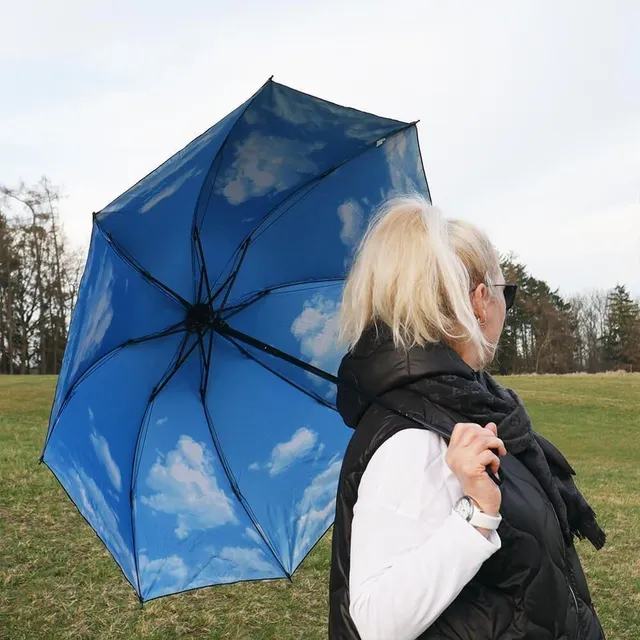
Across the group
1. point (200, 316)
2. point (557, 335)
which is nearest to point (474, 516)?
point (200, 316)

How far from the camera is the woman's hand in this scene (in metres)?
1.38

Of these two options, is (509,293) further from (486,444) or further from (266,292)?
(266,292)

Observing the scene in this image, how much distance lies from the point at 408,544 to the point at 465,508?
14 centimetres

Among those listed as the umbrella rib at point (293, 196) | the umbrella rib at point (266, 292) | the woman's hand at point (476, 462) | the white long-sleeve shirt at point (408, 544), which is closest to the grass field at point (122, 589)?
the umbrella rib at point (266, 292)

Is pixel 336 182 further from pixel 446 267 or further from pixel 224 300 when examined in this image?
pixel 446 267

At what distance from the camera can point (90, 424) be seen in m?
2.49

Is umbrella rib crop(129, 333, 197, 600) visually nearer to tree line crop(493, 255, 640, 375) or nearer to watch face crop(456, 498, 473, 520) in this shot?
watch face crop(456, 498, 473, 520)

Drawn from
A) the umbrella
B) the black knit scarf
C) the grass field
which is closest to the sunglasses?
the black knit scarf

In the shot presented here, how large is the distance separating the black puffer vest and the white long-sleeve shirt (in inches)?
3.1

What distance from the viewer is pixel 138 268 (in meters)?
2.39

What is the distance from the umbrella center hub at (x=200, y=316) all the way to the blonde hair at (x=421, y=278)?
932 millimetres

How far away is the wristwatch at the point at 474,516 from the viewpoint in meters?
1.36

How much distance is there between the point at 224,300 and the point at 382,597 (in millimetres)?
1489

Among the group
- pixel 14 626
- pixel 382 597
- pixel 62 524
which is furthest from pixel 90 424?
pixel 62 524
